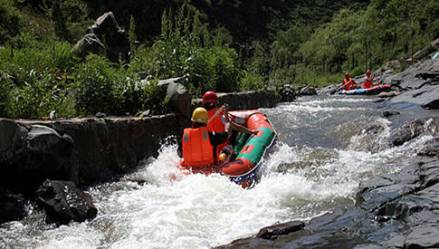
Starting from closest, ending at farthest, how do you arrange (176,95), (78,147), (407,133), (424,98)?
(78,147), (176,95), (407,133), (424,98)

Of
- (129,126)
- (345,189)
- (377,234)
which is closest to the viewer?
(377,234)

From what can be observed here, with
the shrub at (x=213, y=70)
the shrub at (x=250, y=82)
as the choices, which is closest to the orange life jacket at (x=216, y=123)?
the shrub at (x=213, y=70)

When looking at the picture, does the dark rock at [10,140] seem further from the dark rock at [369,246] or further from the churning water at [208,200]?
the dark rock at [369,246]

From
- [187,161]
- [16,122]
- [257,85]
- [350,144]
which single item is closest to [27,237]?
[16,122]

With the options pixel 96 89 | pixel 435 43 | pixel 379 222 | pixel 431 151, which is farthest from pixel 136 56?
pixel 435 43

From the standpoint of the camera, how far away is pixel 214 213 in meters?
5.60

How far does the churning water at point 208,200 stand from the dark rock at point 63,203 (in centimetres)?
11

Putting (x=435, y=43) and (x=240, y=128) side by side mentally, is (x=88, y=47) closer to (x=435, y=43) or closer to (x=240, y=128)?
(x=240, y=128)

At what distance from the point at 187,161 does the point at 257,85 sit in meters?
9.52

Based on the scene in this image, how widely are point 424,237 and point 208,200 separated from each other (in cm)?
297

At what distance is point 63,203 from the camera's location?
17.8ft

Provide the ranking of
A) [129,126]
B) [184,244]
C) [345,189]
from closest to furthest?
[184,244] < [345,189] < [129,126]

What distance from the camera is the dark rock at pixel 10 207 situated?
17.8ft

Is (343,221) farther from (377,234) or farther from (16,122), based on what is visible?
(16,122)
